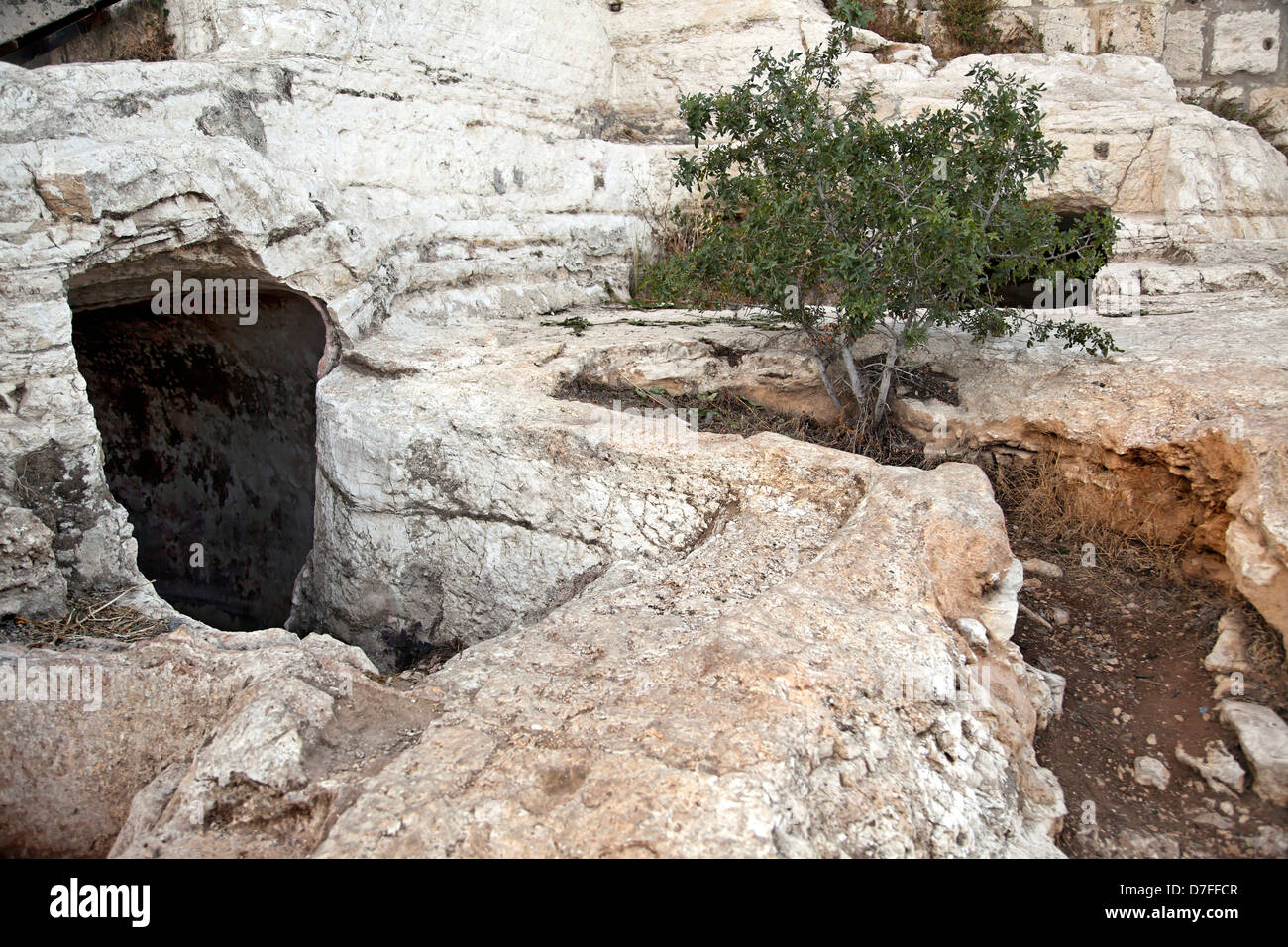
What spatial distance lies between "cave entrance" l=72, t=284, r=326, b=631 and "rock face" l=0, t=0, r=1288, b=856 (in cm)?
34

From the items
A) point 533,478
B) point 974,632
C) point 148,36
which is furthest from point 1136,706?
point 148,36

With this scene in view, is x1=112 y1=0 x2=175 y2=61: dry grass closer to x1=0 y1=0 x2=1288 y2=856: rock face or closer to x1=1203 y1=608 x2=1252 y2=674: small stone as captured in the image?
x1=0 y1=0 x2=1288 y2=856: rock face

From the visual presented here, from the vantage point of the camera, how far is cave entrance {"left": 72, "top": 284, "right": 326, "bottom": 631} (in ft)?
17.1

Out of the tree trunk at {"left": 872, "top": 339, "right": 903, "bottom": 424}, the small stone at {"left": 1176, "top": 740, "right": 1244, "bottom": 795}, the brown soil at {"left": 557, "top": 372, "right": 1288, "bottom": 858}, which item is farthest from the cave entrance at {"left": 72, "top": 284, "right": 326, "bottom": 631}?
the small stone at {"left": 1176, "top": 740, "right": 1244, "bottom": 795}

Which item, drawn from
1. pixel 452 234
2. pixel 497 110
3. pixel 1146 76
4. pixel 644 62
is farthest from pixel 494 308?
pixel 1146 76

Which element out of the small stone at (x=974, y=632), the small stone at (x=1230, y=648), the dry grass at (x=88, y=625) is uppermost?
the small stone at (x=974, y=632)

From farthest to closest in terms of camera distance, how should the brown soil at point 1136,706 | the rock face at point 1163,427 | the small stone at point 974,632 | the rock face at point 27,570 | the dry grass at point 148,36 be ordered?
the dry grass at point 148,36, the rock face at point 27,570, the rock face at point 1163,427, the small stone at point 974,632, the brown soil at point 1136,706

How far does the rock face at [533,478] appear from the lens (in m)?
1.92

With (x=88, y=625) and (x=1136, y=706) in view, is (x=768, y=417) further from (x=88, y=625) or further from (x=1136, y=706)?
(x=88, y=625)

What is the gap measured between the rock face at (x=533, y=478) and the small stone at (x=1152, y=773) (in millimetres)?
265

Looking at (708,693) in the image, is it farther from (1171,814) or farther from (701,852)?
(1171,814)

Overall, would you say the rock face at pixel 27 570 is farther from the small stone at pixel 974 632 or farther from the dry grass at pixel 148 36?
the small stone at pixel 974 632

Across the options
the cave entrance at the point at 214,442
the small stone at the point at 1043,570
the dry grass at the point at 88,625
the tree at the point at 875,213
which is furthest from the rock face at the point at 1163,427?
the cave entrance at the point at 214,442

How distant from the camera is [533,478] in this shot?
130 inches
